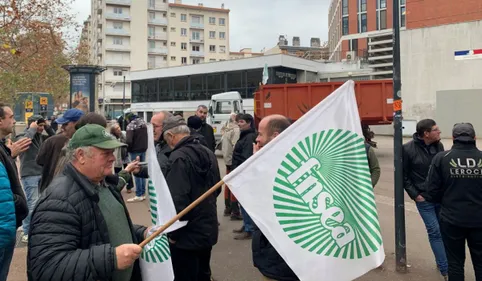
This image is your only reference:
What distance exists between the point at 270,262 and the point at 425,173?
9.35ft

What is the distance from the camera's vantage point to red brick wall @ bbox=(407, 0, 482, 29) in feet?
111

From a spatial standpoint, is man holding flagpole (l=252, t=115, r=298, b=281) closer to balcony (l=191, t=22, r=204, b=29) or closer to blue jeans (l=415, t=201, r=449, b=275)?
blue jeans (l=415, t=201, r=449, b=275)

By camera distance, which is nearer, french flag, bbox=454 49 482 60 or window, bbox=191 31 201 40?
french flag, bbox=454 49 482 60

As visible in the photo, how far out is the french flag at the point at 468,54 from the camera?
29028 mm

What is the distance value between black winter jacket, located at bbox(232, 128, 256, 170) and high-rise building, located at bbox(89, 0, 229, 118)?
210 feet

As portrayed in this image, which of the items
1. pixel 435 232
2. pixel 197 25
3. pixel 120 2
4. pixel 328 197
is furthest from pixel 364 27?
pixel 328 197

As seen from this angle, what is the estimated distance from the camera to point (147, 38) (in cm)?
7738

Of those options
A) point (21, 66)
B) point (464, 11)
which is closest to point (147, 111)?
point (21, 66)

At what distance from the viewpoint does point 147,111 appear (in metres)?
47.5

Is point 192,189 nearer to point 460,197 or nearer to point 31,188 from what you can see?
point 460,197

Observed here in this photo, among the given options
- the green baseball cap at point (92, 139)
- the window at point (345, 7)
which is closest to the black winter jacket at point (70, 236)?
the green baseball cap at point (92, 139)

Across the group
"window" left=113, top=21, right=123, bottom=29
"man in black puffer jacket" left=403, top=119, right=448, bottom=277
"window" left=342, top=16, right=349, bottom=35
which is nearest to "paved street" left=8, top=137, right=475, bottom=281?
"man in black puffer jacket" left=403, top=119, right=448, bottom=277

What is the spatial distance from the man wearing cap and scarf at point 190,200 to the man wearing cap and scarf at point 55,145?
1.63 meters

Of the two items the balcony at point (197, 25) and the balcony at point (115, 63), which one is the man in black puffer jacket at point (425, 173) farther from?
the balcony at point (197, 25)
